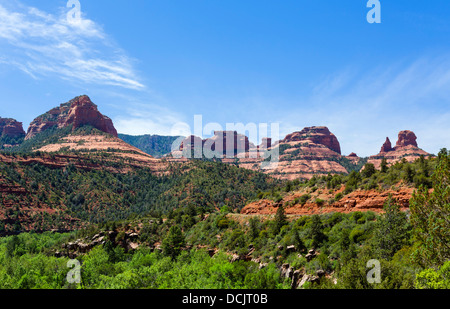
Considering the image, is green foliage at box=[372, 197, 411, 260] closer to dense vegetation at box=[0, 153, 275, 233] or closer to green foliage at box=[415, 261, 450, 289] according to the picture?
green foliage at box=[415, 261, 450, 289]

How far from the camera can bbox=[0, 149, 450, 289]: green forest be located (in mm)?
20531

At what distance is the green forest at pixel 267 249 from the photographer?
20.5 metres

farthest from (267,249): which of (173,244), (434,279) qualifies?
(434,279)

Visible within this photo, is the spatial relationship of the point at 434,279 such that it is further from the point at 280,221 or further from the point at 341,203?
the point at 280,221

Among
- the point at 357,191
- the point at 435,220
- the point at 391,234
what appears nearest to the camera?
the point at 435,220

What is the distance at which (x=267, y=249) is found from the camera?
39.9 m

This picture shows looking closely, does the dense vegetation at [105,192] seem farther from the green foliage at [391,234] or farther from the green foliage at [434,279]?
the green foliage at [434,279]

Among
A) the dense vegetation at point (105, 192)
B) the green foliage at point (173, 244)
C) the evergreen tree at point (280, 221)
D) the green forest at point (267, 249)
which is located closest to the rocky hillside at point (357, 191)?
the green forest at point (267, 249)

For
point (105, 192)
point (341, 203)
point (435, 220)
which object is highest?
point (435, 220)

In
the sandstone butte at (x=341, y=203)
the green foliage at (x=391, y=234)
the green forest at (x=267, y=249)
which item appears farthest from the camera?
the sandstone butte at (x=341, y=203)

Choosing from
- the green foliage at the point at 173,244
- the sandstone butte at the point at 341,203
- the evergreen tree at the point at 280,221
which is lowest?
the green foliage at the point at 173,244
